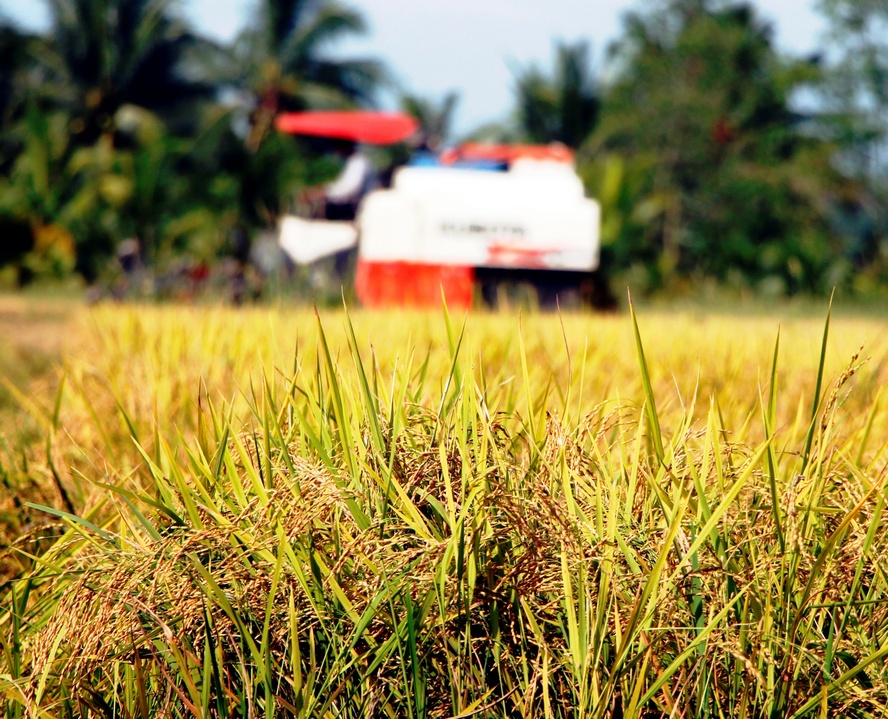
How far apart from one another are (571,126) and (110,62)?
9876 mm

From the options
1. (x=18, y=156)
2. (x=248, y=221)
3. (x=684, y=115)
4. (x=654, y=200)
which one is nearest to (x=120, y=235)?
(x=248, y=221)

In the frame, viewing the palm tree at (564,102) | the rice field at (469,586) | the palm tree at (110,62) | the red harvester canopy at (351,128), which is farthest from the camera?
the palm tree at (564,102)

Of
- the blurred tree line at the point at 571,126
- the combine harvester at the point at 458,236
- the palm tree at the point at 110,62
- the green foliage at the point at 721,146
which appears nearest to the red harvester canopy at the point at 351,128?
the combine harvester at the point at 458,236

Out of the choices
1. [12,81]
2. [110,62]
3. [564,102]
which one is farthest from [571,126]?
[12,81]

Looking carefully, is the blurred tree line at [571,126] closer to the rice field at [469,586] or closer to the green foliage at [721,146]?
the green foliage at [721,146]

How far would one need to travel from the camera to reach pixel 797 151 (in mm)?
23797

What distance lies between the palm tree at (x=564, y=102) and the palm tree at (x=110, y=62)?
24.6ft

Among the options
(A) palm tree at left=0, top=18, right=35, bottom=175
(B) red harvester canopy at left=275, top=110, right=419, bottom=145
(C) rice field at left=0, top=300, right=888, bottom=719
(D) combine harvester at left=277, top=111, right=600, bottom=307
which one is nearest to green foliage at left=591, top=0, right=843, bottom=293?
(A) palm tree at left=0, top=18, right=35, bottom=175

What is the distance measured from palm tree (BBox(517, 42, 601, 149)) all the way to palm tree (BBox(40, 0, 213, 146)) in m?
7.50

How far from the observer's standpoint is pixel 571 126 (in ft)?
77.5

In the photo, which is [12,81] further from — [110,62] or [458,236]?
[458,236]

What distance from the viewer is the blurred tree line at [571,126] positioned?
704 inches

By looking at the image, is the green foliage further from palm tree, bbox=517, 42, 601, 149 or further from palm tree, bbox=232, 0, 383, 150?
palm tree, bbox=232, 0, 383, 150

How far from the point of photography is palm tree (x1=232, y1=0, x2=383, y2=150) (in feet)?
79.9
